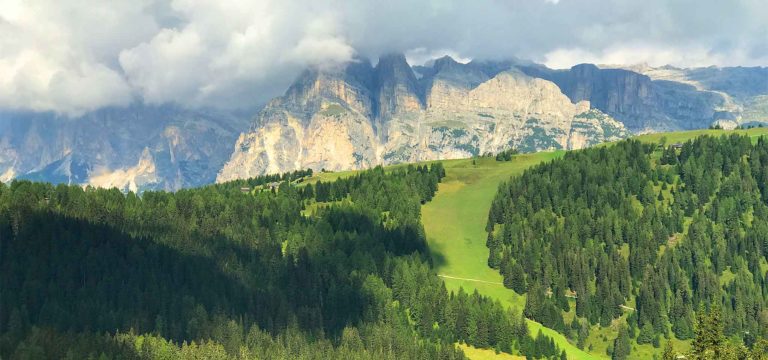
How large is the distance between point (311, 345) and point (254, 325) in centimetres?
1400

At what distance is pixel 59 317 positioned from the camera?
194375 millimetres

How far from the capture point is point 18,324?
7101 inches

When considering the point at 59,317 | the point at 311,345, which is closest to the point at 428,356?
the point at 311,345

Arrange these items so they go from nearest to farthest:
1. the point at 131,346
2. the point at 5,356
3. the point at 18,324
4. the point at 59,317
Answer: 1. the point at 5,356
2. the point at 131,346
3. the point at 18,324
4. the point at 59,317

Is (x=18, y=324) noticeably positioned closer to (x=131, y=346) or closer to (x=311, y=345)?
(x=131, y=346)

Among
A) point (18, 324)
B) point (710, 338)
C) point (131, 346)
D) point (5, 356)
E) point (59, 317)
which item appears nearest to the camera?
point (710, 338)

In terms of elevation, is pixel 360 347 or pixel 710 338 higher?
pixel 710 338

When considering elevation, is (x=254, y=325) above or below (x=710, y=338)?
below

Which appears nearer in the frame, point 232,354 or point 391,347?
point 232,354

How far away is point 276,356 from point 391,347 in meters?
29.8

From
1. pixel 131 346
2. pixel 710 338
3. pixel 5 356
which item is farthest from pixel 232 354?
pixel 710 338

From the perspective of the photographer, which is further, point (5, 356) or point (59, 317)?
point (59, 317)

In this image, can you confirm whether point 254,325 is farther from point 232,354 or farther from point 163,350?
point 163,350

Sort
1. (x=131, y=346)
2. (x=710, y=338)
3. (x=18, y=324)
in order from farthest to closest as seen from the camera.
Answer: (x=18, y=324), (x=131, y=346), (x=710, y=338)
